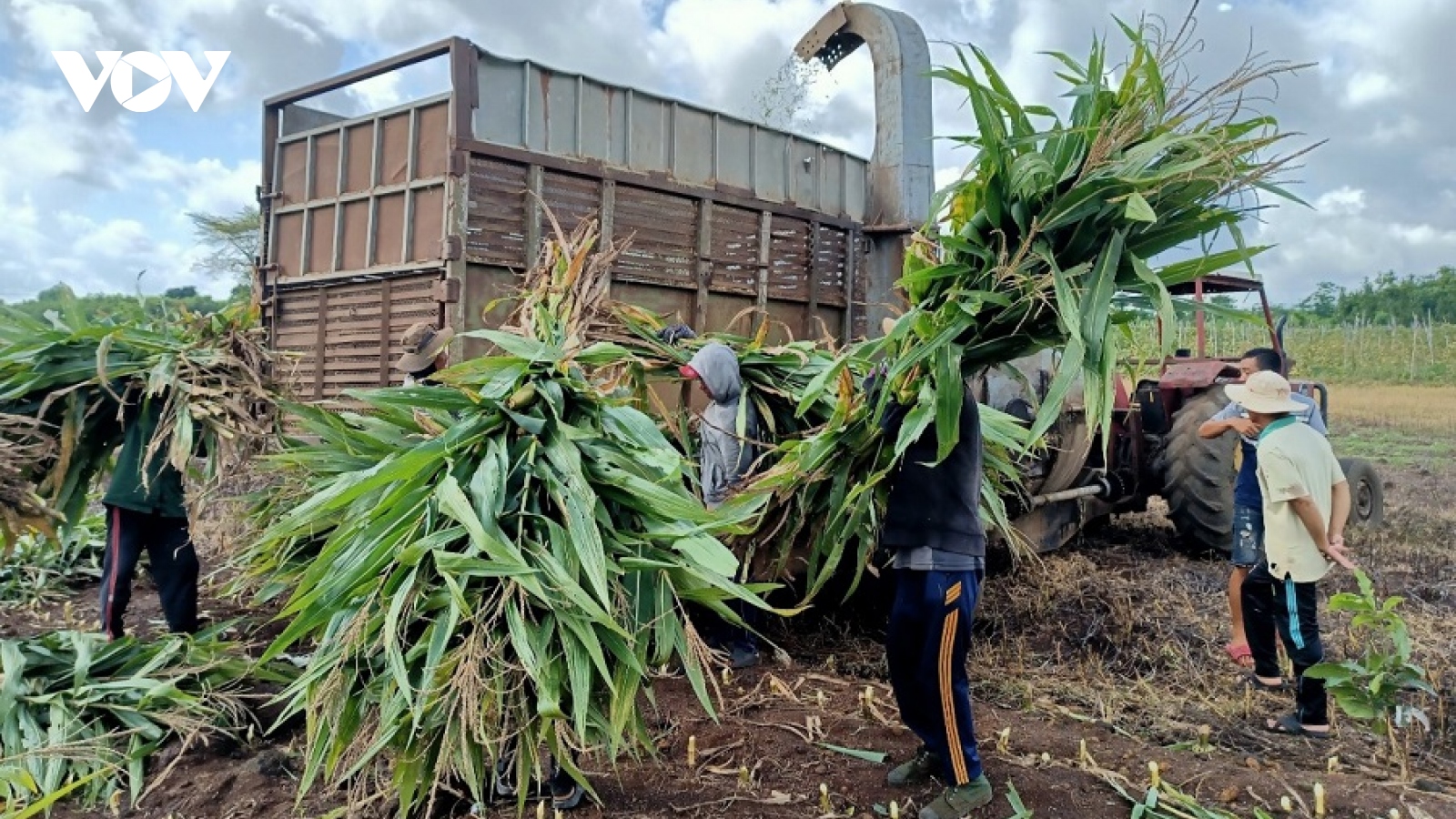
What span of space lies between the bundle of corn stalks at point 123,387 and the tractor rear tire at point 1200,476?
5.22m

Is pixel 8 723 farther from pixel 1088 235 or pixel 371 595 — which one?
pixel 1088 235

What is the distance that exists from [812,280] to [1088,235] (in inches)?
158

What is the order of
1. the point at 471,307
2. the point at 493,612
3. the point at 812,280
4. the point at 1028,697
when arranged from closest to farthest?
1. the point at 493,612
2. the point at 1028,697
3. the point at 471,307
4. the point at 812,280

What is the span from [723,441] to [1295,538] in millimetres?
2226

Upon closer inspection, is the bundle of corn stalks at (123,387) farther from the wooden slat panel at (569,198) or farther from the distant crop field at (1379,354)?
the distant crop field at (1379,354)

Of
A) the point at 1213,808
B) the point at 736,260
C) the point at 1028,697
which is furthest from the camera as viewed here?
the point at 736,260

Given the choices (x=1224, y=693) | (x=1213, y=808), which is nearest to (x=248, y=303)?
(x=1213, y=808)

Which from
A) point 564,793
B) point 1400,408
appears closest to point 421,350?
point 564,793

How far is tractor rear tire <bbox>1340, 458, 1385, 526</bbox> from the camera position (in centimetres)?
742

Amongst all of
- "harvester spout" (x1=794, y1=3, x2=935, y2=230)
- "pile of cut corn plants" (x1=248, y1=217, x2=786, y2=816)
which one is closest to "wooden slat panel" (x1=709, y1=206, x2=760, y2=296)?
"harvester spout" (x1=794, y1=3, x2=935, y2=230)

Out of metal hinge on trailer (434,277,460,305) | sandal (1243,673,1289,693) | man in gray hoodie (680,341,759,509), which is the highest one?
metal hinge on trailer (434,277,460,305)

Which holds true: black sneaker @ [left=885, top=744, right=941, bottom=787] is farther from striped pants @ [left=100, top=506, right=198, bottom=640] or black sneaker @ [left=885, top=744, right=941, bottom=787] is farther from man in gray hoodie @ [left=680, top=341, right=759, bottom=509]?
striped pants @ [left=100, top=506, right=198, bottom=640]

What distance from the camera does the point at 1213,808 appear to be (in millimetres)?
2732

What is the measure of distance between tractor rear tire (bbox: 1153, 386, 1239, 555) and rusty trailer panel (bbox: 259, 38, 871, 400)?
7.17ft
